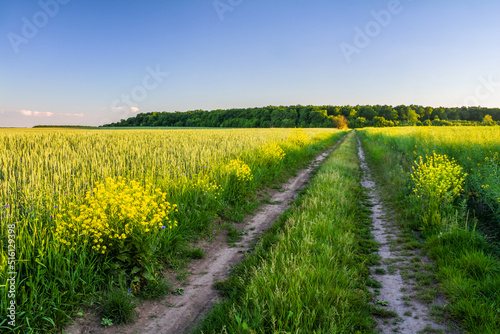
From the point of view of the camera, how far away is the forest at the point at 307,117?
100m

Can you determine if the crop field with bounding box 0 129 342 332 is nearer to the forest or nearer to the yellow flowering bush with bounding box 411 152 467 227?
the yellow flowering bush with bounding box 411 152 467 227

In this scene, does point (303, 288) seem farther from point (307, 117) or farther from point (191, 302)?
point (307, 117)

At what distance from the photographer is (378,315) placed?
378cm

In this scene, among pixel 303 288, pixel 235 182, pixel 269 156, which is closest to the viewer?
pixel 303 288

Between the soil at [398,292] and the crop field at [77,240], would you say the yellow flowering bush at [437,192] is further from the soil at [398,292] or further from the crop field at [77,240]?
the crop field at [77,240]

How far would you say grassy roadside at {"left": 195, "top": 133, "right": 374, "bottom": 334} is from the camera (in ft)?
10.5

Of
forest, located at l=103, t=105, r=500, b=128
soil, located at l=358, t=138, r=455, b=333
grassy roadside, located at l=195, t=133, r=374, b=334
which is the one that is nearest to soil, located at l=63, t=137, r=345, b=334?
grassy roadside, located at l=195, t=133, r=374, b=334

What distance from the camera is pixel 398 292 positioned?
4.26 m

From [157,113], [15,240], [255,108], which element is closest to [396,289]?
[15,240]

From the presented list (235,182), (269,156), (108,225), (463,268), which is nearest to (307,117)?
(269,156)

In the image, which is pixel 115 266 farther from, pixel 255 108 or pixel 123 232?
pixel 255 108

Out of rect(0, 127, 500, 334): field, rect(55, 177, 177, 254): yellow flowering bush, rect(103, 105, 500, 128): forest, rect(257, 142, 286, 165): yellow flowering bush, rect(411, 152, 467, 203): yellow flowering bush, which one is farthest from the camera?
rect(103, 105, 500, 128): forest

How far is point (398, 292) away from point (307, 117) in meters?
126

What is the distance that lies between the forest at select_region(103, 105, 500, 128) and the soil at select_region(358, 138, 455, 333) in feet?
323
